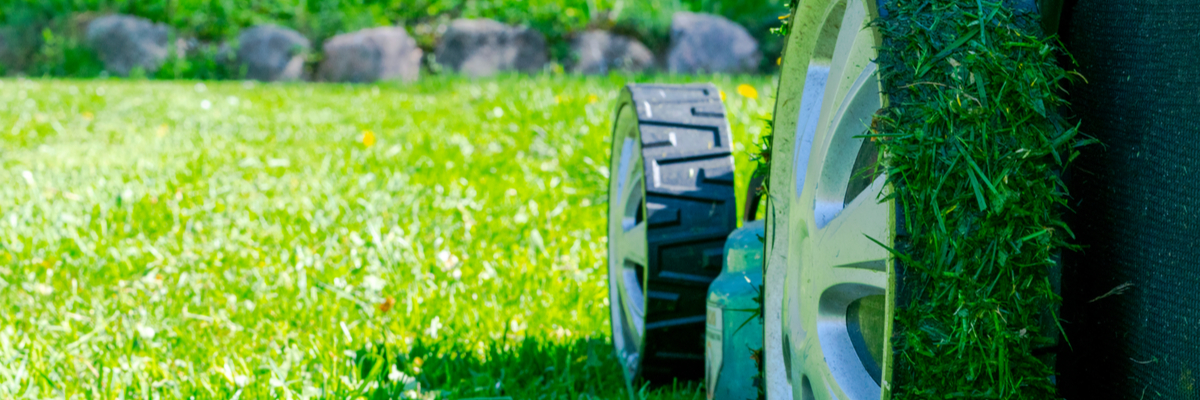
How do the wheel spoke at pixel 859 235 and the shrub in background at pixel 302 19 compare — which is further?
the shrub in background at pixel 302 19

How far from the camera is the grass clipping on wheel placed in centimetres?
84

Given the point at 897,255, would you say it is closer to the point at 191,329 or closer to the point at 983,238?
the point at 983,238

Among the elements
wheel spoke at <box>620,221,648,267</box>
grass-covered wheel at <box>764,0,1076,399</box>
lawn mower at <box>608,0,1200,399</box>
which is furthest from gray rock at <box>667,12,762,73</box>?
grass-covered wheel at <box>764,0,1076,399</box>

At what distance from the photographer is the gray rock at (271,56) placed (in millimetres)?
10078

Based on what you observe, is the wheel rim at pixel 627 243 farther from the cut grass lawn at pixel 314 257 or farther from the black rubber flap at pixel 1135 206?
the black rubber flap at pixel 1135 206

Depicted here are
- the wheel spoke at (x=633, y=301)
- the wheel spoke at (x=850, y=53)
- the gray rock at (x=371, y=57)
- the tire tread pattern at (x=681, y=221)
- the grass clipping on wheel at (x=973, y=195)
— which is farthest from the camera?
the gray rock at (x=371, y=57)

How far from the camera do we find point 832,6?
1.10m

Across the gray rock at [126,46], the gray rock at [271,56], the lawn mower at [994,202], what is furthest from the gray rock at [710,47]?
the lawn mower at [994,202]

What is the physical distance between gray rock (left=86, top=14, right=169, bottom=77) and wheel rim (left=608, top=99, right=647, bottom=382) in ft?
30.7

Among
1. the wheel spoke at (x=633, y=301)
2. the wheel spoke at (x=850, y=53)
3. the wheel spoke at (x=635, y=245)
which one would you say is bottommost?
the wheel spoke at (x=633, y=301)

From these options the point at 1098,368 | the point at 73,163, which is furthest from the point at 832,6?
the point at 73,163

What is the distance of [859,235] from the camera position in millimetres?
967

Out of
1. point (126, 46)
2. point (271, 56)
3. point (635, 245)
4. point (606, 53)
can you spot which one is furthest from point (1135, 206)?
point (126, 46)

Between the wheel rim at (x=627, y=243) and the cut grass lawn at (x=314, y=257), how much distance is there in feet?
0.24
